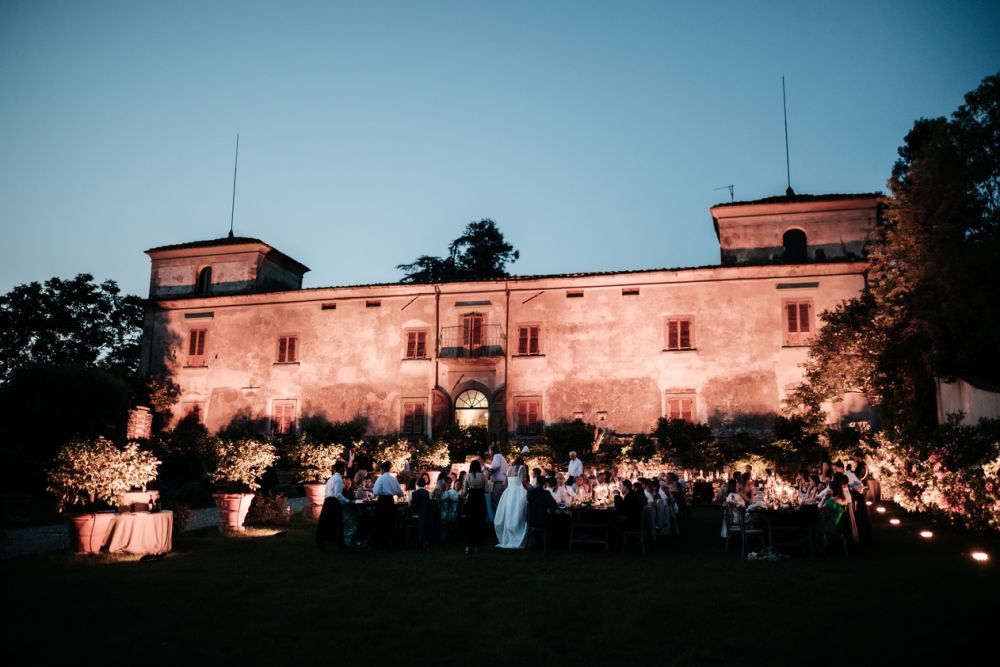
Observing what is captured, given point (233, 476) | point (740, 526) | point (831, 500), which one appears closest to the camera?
point (831, 500)

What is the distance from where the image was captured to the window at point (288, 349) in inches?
1083

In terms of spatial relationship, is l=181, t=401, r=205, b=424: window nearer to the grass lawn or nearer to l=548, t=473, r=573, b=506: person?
the grass lawn

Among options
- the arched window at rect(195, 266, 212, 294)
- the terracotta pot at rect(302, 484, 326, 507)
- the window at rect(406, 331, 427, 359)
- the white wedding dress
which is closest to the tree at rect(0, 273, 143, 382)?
the arched window at rect(195, 266, 212, 294)

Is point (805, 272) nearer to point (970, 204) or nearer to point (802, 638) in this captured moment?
point (970, 204)

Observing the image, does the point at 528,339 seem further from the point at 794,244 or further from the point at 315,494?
the point at 315,494

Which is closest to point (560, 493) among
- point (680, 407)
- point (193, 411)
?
point (680, 407)

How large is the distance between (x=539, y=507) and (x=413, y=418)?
14.9 meters

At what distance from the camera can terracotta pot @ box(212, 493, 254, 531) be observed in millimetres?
13016

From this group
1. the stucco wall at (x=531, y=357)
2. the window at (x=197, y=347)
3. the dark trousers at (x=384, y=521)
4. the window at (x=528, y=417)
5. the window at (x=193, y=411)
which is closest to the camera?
the dark trousers at (x=384, y=521)

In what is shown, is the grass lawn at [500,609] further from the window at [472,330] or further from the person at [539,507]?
the window at [472,330]

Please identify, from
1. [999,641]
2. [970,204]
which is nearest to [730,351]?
[970,204]

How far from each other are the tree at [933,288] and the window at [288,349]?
1842cm

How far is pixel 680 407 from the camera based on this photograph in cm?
2370

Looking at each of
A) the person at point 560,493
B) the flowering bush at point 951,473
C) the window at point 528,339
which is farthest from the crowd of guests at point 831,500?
the window at point 528,339
